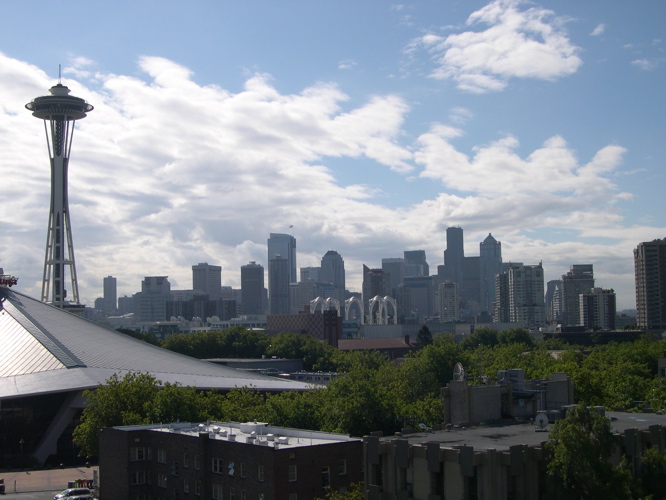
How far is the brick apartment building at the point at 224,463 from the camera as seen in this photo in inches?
1550

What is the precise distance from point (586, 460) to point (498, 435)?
6695mm

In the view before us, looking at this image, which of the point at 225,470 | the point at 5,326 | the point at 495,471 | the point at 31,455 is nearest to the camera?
the point at 495,471

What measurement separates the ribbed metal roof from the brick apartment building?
30.4 metres

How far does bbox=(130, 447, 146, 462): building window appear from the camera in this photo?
1896 inches

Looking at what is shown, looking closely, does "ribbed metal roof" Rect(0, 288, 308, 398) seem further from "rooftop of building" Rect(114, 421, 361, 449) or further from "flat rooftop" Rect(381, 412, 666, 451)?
"flat rooftop" Rect(381, 412, 666, 451)

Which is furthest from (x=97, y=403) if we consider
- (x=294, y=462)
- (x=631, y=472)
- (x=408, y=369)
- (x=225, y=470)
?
(x=408, y=369)

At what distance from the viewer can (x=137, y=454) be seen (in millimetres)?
48281

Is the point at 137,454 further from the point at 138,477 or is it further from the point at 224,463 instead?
the point at 224,463

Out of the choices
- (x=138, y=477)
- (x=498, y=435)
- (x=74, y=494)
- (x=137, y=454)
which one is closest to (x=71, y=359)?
(x=74, y=494)

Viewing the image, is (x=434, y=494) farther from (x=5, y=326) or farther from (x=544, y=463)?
(x=5, y=326)

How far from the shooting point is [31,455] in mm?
76312

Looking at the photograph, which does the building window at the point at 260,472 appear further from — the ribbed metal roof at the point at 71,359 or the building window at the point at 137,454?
the ribbed metal roof at the point at 71,359

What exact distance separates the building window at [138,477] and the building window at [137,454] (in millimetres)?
726

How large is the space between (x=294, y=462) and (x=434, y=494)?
29.8 ft
